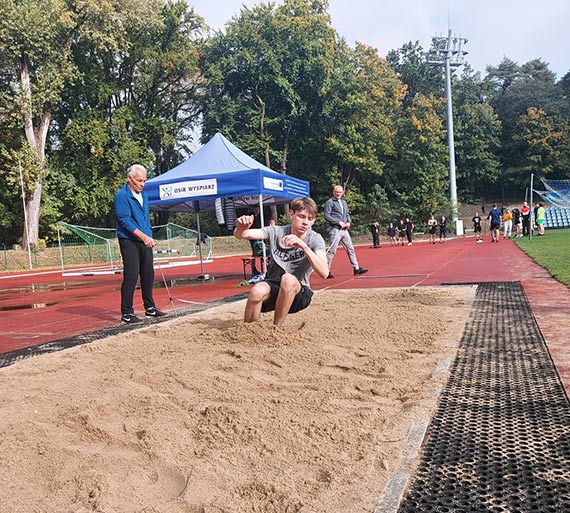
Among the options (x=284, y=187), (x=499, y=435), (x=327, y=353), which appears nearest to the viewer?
(x=499, y=435)

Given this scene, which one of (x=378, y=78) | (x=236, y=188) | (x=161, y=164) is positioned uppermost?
(x=378, y=78)

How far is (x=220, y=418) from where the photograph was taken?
8.21 ft

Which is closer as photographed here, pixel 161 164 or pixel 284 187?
pixel 284 187

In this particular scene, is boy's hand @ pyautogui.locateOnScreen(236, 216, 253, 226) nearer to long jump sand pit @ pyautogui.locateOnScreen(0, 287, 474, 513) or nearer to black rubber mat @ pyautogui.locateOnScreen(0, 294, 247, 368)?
long jump sand pit @ pyautogui.locateOnScreen(0, 287, 474, 513)

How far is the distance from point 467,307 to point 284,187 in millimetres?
5567

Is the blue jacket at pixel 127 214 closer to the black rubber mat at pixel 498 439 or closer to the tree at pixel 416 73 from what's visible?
the black rubber mat at pixel 498 439

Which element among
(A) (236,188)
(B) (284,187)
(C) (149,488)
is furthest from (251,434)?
(B) (284,187)

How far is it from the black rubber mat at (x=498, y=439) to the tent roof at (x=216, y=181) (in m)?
6.20

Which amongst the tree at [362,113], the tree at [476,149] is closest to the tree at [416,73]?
the tree at [476,149]

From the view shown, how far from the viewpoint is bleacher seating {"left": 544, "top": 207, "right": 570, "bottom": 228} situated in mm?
38969

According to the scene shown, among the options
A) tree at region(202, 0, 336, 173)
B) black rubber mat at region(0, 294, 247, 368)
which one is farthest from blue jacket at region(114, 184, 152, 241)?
tree at region(202, 0, 336, 173)

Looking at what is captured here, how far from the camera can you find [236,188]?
937 centimetres

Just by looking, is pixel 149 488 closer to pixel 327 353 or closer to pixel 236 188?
pixel 327 353

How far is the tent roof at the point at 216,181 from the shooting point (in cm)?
933
